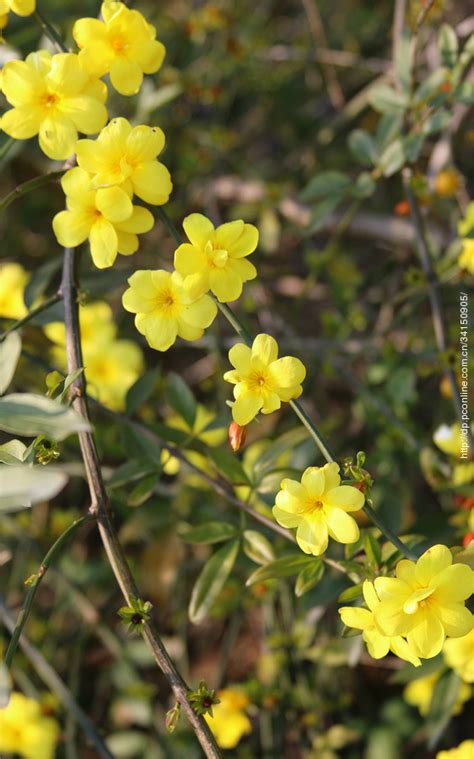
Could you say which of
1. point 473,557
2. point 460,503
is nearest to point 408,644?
point 473,557

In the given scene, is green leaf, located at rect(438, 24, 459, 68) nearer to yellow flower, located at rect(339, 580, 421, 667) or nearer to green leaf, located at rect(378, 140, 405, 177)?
green leaf, located at rect(378, 140, 405, 177)

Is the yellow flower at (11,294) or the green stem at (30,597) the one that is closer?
the green stem at (30,597)

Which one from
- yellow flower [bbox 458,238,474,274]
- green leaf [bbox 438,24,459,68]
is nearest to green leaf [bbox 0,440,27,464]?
yellow flower [bbox 458,238,474,274]

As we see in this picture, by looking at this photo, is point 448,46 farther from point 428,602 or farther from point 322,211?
point 428,602

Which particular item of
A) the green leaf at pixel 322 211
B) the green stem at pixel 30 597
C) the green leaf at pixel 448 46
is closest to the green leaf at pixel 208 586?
the green stem at pixel 30 597

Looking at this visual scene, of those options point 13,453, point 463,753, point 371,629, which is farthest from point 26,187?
point 463,753

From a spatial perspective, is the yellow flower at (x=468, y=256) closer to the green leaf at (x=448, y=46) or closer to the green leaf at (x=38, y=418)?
the green leaf at (x=448, y=46)

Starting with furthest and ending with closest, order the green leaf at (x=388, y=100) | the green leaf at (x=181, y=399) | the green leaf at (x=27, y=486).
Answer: the green leaf at (x=388, y=100) → the green leaf at (x=181, y=399) → the green leaf at (x=27, y=486)
